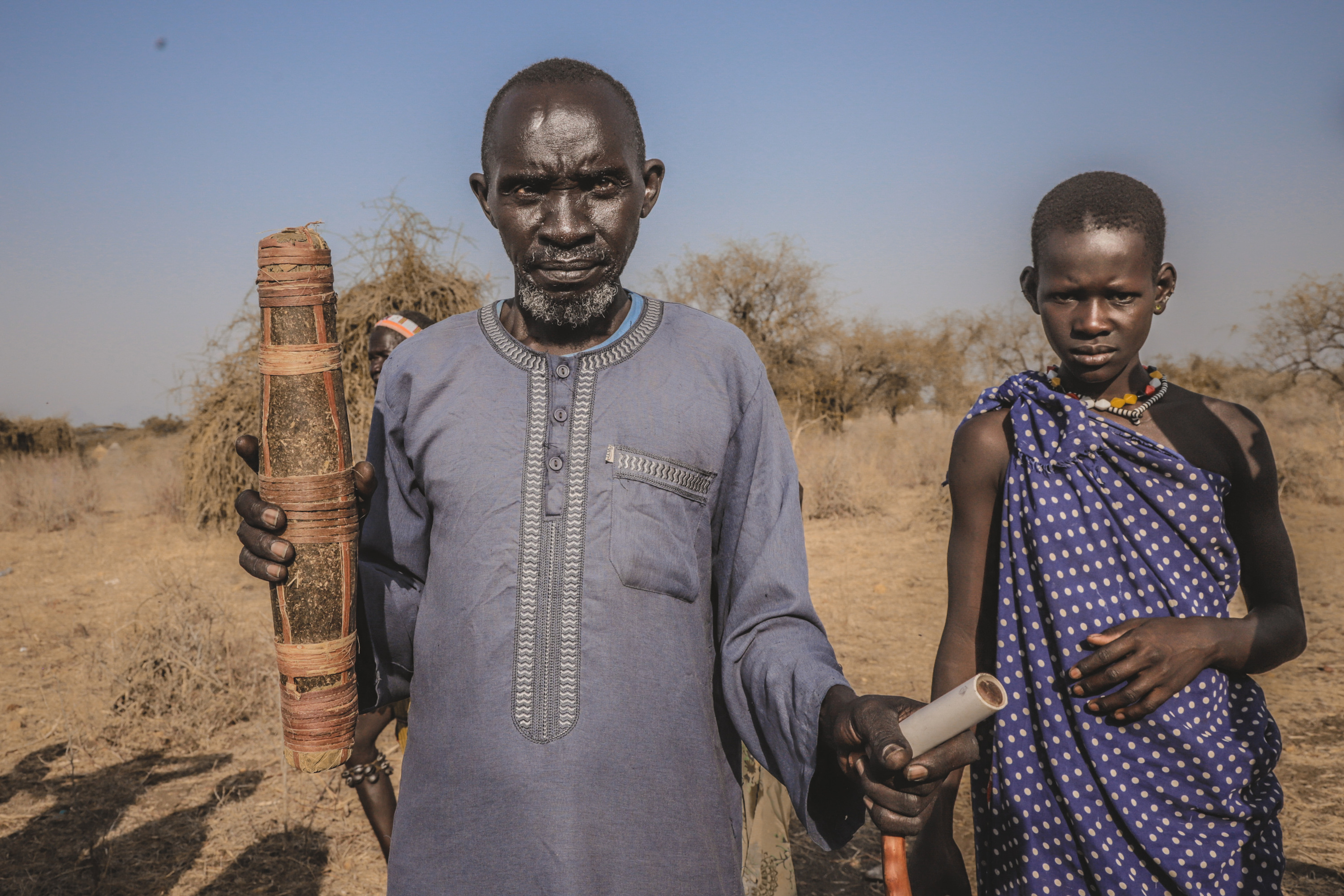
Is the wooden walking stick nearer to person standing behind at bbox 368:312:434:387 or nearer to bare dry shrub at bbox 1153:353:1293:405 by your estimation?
person standing behind at bbox 368:312:434:387

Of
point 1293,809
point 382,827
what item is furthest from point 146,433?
point 1293,809

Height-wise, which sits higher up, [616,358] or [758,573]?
[616,358]

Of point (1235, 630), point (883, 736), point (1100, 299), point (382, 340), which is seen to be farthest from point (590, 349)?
point (382, 340)

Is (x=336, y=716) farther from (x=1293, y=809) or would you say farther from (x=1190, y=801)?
(x=1293, y=809)

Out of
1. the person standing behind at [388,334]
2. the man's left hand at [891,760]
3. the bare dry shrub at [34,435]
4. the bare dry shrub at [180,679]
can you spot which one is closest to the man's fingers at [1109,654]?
the man's left hand at [891,760]

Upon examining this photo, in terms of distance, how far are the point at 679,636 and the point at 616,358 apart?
495 millimetres

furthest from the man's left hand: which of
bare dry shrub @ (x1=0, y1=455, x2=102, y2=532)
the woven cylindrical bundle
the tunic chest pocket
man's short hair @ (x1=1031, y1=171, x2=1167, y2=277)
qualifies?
bare dry shrub @ (x1=0, y1=455, x2=102, y2=532)

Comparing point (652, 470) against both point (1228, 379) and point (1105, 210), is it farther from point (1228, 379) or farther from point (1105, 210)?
point (1228, 379)

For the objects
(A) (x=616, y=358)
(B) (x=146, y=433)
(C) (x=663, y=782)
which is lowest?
(B) (x=146, y=433)

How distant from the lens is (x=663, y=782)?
1.43 meters

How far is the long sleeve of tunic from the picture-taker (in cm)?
139

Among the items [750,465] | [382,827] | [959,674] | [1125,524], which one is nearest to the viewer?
[750,465]

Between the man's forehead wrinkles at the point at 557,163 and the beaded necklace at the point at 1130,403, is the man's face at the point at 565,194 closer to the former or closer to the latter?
the man's forehead wrinkles at the point at 557,163

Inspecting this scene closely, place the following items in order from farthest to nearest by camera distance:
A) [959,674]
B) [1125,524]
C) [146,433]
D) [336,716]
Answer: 1. [146,433]
2. [959,674]
3. [1125,524]
4. [336,716]
